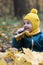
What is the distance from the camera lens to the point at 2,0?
68.8 feet

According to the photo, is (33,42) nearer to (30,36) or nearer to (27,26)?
(30,36)

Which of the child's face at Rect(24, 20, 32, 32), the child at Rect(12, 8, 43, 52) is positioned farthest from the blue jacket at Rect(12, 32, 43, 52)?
the child's face at Rect(24, 20, 32, 32)

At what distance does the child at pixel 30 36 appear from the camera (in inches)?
195

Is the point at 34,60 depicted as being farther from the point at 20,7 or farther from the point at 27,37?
the point at 20,7

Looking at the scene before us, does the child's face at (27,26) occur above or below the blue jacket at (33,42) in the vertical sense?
above

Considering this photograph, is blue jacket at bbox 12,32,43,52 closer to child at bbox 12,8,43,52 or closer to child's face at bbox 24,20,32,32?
child at bbox 12,8,43,52

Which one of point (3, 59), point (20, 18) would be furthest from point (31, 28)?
point (20, 18)

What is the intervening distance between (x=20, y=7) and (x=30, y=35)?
10.3 metres

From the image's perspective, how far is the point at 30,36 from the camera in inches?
197

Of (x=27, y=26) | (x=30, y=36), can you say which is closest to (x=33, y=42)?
(x=30, y=36)

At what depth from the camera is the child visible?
4.96 metres

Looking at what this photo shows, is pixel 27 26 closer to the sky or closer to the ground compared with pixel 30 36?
closer to the sky

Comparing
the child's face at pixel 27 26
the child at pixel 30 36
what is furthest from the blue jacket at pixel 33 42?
the child's face at pixel 27 26

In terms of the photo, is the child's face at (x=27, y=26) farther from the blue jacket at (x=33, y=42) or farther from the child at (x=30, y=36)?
the blue jacket at (x=33, y=42)
